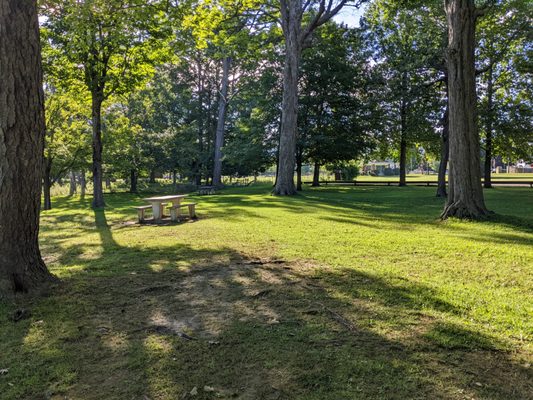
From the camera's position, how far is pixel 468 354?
312 cm

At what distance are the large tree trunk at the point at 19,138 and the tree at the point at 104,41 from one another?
7.19 metres

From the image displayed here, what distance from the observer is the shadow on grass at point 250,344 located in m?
2.70

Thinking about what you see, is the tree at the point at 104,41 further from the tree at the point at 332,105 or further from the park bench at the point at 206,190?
the tree at the point at 332,105

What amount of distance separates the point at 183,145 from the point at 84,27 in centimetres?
2177

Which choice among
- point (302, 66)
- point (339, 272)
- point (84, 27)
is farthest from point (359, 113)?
point (339, 272)

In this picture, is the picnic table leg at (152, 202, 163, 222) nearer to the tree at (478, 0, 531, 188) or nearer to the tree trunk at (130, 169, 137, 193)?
the tree at (478, 0, 531, 188)

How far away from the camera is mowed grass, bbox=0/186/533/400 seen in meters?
2.75

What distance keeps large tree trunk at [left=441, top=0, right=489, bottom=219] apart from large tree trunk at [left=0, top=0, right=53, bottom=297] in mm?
9731

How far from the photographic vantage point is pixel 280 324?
3.75 meters

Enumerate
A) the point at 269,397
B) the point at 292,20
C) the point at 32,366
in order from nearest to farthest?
the point at 269,397 → the point at 32,366 → the point at 292,20

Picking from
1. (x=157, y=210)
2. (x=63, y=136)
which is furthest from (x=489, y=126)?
(x=63, y=136)

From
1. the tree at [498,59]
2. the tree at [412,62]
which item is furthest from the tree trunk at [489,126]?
the tree at [412,62]

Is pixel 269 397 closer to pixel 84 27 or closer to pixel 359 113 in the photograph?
pixel 84 27

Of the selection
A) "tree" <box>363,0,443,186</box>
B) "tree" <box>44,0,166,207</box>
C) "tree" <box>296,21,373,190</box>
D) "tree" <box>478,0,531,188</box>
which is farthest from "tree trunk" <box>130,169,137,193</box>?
"tree" <box>478,0,531,188</box>
